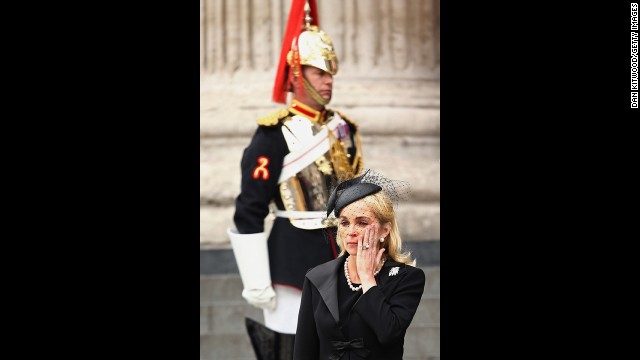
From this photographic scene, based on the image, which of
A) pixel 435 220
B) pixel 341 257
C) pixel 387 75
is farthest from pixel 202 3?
pixel 341 257

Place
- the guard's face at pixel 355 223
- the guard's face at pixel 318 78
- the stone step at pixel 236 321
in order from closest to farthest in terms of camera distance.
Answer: the guard's face at pixel 355 223
the guard's face at pixel 318 78
the stone step at pixel 236 321

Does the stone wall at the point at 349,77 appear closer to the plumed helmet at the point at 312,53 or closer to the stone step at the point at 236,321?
the stone step at the point at 236,321

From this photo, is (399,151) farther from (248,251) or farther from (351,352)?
(351,352)

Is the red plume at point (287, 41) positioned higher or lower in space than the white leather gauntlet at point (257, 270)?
higher

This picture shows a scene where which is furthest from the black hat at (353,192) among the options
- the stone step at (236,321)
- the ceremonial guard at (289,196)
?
the stone step at (236,321)

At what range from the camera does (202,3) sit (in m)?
7.30

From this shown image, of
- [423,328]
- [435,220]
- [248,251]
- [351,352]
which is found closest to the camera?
[351,352]

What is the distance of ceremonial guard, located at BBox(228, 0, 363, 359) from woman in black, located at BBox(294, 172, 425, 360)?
1474 millimetres

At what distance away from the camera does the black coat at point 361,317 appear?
342 centimetres

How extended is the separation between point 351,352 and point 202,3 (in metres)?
4.34

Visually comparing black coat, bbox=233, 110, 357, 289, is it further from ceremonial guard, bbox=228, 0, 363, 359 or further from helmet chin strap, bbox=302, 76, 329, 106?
helmet chin strap, bbox=302, 76, 329, 106

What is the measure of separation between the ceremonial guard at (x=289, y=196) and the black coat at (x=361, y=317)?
1475mm

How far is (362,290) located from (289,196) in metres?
1.77

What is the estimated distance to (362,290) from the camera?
11.4ft
